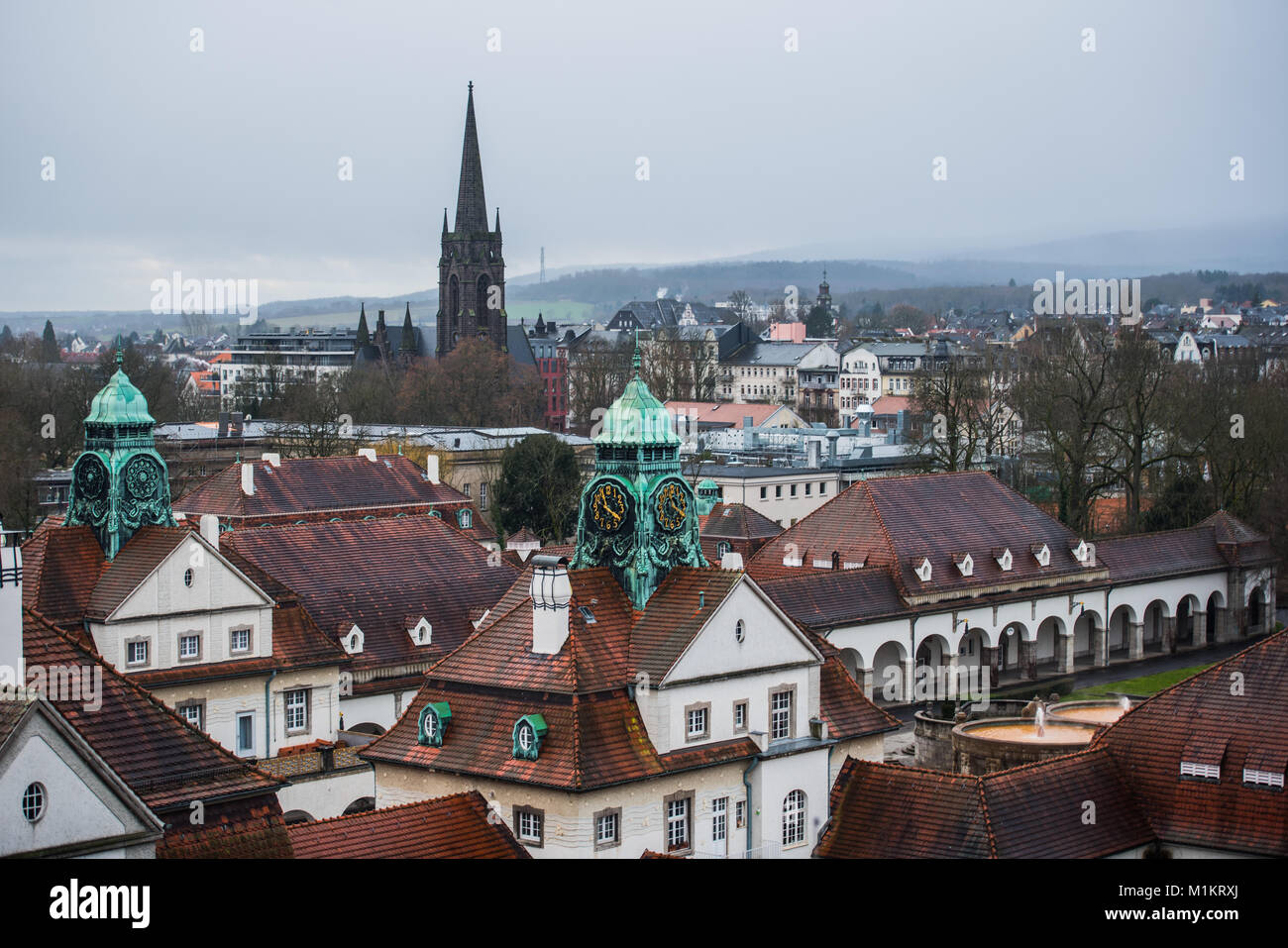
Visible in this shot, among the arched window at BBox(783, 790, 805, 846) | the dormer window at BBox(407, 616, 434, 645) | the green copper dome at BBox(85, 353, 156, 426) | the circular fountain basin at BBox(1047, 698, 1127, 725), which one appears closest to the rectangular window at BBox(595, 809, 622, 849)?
the arched window at BBox(783, 790, 805, 846)

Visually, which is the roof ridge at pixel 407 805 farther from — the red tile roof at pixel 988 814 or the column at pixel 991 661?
the column at pixel 991 661

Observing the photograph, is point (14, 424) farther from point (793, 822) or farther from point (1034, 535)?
point (793, 822)

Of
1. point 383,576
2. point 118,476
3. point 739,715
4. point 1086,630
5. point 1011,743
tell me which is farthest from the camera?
point 1086,630

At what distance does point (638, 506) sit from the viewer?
39.9 m

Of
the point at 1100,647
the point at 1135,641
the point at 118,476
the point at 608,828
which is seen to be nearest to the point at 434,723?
the point at 608,828

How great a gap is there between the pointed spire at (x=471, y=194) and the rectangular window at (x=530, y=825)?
13847 centimetres

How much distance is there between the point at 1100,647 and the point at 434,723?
43.9 meters

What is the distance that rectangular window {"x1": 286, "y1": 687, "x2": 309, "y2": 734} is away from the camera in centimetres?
5206

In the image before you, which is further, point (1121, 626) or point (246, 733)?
point (1121, 626)

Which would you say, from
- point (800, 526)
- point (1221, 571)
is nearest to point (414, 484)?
point (800, 526)

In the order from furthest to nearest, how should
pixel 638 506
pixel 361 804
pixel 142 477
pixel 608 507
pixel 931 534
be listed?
pixel 931 534 < pixel 142 477 < pixel 361 804 < pixel 608 507 < pixel 638 506

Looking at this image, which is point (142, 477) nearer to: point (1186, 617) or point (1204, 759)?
point (1204, 759)

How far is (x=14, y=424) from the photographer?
309 ft

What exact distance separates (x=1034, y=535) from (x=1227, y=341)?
394 ft
